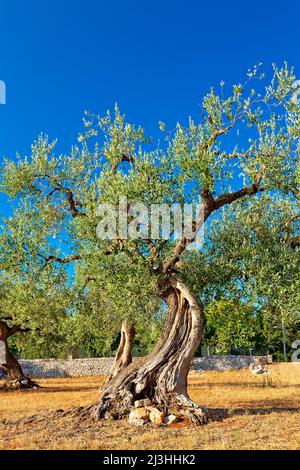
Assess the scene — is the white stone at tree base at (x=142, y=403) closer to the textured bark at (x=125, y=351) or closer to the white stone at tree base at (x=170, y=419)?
the white stone at tree base at (x=170, y=419)

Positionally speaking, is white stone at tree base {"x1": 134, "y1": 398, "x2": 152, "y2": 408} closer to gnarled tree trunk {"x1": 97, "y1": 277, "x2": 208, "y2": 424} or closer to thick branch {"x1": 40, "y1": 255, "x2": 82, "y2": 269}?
gnarled tree trunk {"x1": 97, "y1": 277, "x2": 208, "y2": 424}

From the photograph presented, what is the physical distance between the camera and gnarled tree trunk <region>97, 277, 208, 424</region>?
1573 centimetres

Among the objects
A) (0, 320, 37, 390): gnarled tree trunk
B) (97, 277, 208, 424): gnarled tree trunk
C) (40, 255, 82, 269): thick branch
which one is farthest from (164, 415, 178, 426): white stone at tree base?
(0, 320, 37, 390): gnarled tree trunk

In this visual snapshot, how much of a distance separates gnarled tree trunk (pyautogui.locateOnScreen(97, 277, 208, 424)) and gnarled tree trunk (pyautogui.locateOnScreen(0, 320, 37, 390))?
16.4m

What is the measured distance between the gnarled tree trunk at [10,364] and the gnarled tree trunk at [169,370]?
16.4 metres

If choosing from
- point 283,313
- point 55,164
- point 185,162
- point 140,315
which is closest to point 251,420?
point 283,313

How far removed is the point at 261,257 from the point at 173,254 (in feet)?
9.03

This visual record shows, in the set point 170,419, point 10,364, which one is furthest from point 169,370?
point 10,364

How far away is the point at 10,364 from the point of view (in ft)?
106

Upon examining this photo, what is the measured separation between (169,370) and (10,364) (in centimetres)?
1922

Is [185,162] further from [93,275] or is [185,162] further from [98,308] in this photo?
[98,308]

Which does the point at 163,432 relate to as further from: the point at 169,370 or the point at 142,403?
the point at 169,370

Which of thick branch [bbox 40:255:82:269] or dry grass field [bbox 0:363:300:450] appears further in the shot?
thick branch [bbox 40:255:82:269]

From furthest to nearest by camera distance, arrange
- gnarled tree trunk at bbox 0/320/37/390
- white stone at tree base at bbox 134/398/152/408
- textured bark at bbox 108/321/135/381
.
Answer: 1. gnarled tree trunk at bbox 0/320/37/390
2. textured bark at bbox 108/321/135/381
3. white stone at tree base at bbox 134/398/152/408
